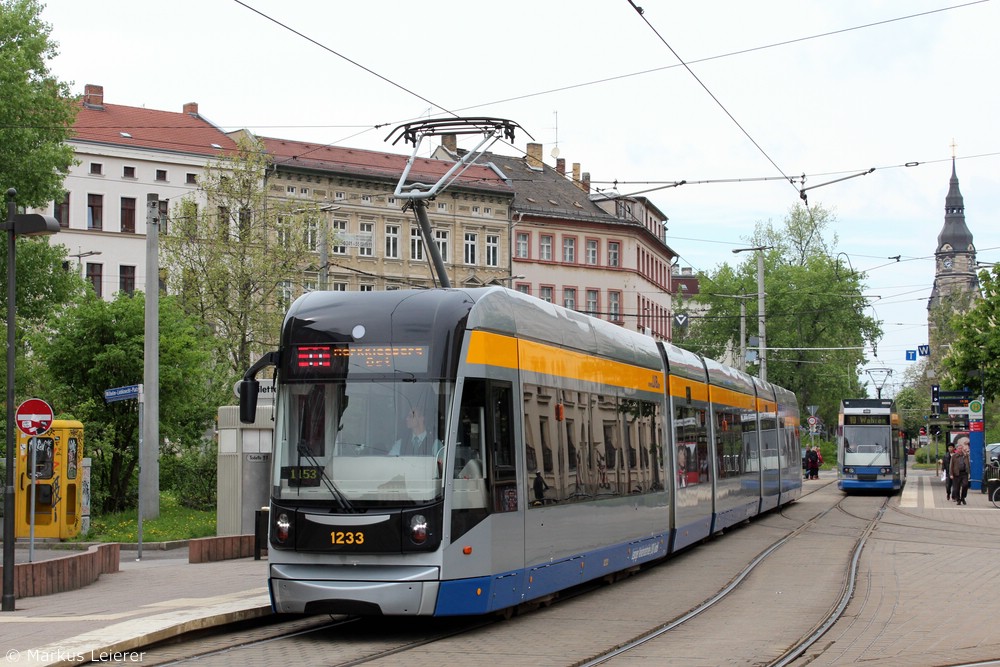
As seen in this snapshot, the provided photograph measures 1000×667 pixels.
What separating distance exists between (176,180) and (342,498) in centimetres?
5733

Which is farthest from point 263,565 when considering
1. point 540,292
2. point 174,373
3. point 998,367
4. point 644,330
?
point 644,330

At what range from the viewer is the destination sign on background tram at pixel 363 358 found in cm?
Result: 1201

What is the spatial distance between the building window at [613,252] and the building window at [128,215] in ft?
92.8

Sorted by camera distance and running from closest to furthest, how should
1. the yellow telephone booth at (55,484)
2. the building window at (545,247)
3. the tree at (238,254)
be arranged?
the yellow telephone booth at (55,484)
the tree at (238,254)
the building window at (545,247)

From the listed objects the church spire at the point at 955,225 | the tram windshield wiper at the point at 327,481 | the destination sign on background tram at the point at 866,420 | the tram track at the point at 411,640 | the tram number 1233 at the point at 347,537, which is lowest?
the tram track at the point at 411,640

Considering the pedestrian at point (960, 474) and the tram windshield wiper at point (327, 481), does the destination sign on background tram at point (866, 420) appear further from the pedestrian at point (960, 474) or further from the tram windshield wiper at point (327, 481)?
the tram windshield wiper at point (327, 481)

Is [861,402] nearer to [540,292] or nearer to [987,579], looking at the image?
[987,579]

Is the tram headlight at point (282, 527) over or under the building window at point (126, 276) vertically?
under

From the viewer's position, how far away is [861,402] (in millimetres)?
45250

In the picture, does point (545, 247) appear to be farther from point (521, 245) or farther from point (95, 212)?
point (95, 212)

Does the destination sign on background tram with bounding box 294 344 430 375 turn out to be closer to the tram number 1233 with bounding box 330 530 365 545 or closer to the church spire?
the tram number 1233 with bounding box 330 530 365 545

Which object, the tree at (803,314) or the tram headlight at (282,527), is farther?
the tree at (803,314)

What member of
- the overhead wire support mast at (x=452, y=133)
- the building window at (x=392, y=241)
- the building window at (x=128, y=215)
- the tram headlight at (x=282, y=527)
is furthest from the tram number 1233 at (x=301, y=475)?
the building window at (x=392, y=241)

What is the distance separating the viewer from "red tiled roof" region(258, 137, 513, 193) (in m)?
65.3
